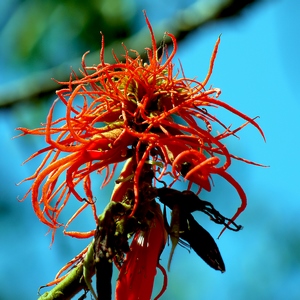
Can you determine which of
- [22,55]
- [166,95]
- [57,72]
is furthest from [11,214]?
[166,95]

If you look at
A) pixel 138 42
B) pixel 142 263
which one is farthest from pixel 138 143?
pixel 138 42

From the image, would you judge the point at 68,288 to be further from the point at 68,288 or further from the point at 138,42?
the point at 138,42

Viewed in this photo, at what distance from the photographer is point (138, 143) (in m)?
2.53

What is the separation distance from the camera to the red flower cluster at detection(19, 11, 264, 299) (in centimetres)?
245

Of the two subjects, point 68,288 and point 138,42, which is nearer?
point 68,288

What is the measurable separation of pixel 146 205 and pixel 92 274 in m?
0.28

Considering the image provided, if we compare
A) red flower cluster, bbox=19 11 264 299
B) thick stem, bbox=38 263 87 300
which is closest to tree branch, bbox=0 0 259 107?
red flower cluster, bbox=19 11 264 299

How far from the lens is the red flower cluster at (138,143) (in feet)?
8.04

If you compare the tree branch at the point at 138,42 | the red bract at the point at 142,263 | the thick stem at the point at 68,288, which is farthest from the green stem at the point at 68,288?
the tree branch at the point at 138,42

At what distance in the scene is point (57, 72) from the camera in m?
3.95

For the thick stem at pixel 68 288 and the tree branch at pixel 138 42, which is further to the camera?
the tree branch at pixel 138 42

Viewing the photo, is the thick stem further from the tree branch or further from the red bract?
the tree branch

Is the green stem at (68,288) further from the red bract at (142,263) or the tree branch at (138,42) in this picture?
the tree branch at (138,42)

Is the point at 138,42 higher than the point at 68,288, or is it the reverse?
the point at 138,42
